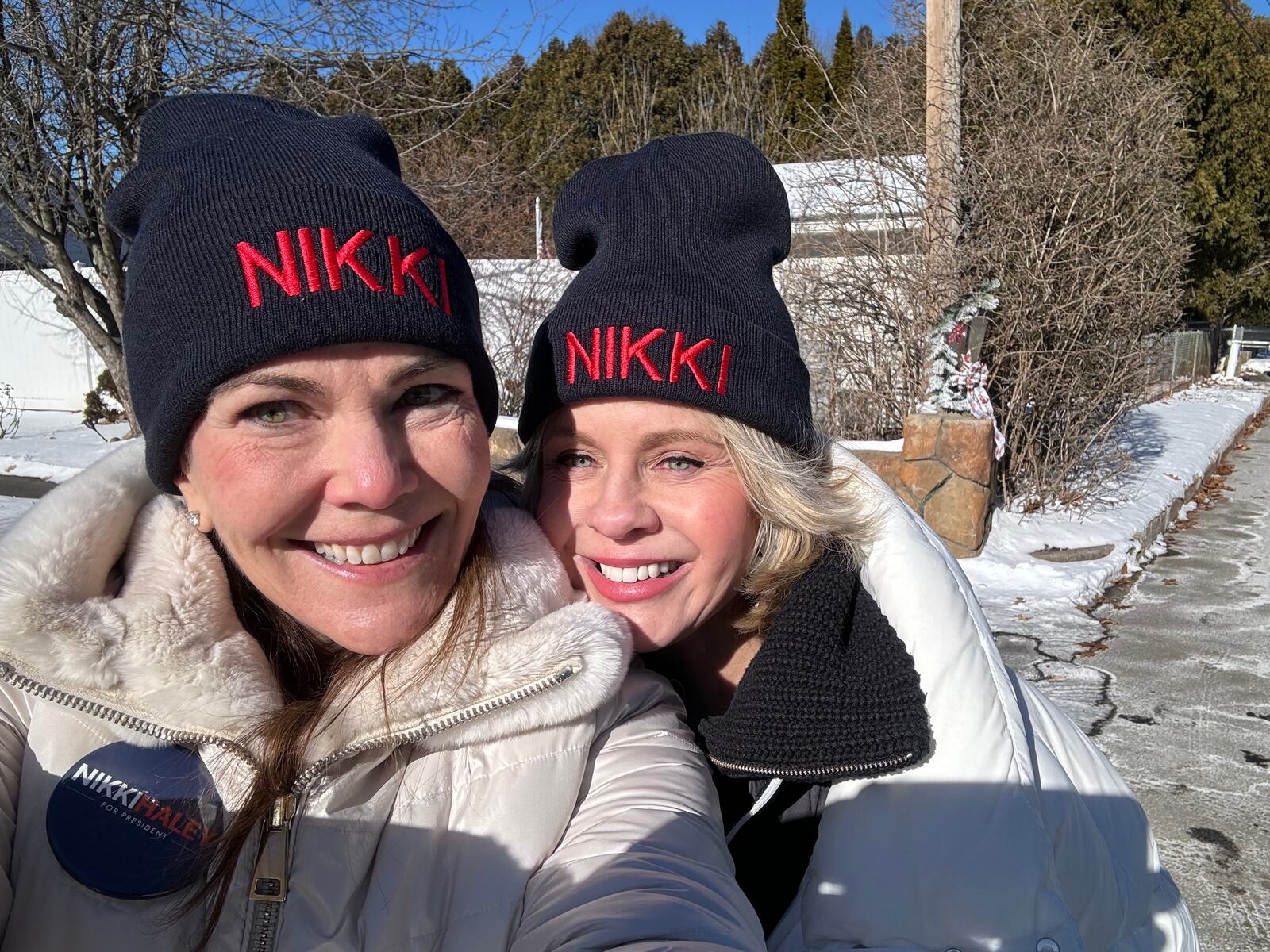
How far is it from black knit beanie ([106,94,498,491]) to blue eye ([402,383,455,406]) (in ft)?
0.19

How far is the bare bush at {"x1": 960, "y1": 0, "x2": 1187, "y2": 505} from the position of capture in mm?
8047

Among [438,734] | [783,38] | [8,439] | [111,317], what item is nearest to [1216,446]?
[111,317]

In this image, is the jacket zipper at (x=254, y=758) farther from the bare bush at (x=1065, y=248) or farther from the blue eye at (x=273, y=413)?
the bare bush at (x=1065, y=248)

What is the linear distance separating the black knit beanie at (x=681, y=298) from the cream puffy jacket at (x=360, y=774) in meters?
0.56

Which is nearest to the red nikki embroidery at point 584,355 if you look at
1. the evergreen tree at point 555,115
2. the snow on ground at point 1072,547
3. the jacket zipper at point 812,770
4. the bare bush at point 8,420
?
the jacket zipper at point 812,770

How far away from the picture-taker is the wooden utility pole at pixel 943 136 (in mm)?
8039

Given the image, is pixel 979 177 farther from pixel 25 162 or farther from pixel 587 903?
pixel 587 903

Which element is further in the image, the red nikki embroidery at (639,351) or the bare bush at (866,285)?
the bare bush at (866,285)

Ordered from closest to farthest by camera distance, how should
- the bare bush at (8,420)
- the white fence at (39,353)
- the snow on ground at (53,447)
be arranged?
1. the snow on ground at (53,447)
2. the bare bush at (8,420)
3. the white fence at (39,353)

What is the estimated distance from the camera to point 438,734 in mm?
1449

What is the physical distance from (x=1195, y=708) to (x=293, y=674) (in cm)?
461

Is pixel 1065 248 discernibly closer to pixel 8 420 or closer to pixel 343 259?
pixel 343 259

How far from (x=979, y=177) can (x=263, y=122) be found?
794 cm

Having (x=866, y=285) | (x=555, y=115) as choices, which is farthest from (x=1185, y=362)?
(x=866, y=285)
